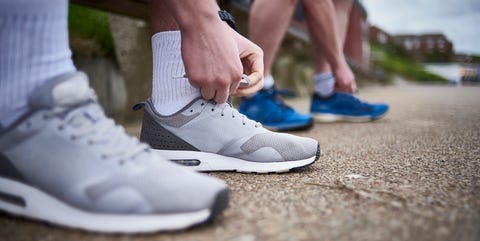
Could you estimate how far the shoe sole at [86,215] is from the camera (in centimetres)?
44

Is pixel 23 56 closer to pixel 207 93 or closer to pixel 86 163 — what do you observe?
pixel 86 163

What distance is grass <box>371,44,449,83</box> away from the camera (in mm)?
8292

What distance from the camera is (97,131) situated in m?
0.49

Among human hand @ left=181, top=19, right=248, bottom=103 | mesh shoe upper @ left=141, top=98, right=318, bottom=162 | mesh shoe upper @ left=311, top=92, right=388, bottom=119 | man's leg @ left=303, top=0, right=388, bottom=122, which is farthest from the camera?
mesh shoe upper @ left=311, top=92, right=388, bottom=119

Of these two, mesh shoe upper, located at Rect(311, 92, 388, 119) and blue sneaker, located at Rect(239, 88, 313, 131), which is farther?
mesh shoe upper, located at Rect(311, 92, 388, 119)

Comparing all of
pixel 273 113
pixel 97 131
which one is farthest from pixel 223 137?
pixel 273 113

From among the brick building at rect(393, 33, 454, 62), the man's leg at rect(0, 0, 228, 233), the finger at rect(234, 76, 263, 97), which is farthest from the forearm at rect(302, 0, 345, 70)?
the brick building at rect(393, 33, 454, 62)

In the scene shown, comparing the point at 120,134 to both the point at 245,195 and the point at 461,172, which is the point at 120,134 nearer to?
the point at 245,195

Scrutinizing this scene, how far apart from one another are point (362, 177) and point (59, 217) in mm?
451

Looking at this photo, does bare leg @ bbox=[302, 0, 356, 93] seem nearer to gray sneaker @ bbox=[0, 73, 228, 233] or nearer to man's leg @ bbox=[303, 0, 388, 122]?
man's leg @ bbox=[303, 0, 388, 122]

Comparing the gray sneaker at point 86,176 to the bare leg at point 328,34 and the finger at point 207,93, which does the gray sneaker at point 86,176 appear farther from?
the bare leg at point 328,34

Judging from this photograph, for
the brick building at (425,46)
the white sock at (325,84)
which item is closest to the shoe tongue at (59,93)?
the white sock at (325,84)

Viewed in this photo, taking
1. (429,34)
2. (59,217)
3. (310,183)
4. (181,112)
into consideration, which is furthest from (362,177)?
(429,34)

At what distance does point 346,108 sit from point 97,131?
1284mm
